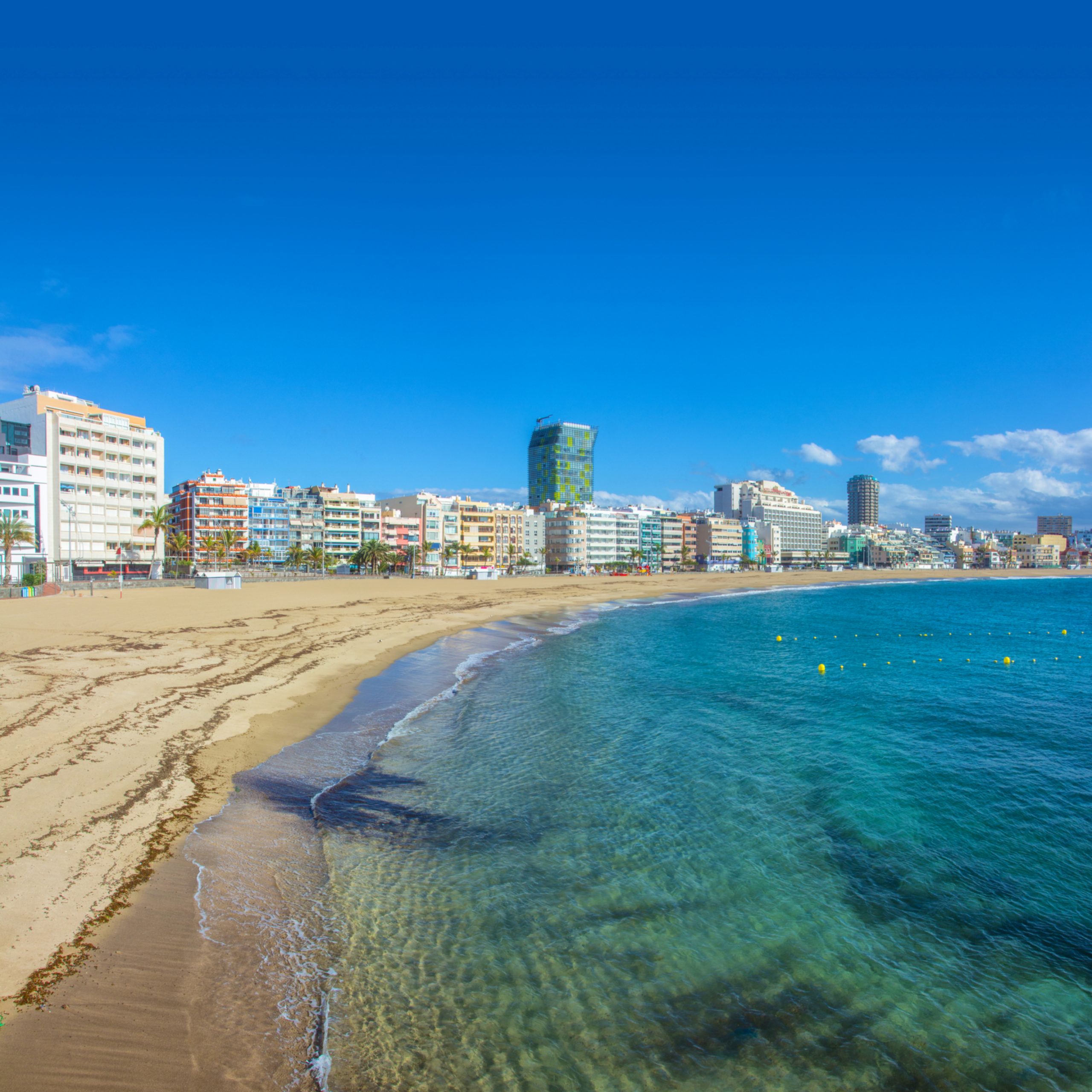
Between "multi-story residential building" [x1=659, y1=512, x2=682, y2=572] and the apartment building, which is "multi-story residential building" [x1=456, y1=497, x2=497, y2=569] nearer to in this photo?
the apartment building

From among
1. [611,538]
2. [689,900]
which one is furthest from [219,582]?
[611,538]

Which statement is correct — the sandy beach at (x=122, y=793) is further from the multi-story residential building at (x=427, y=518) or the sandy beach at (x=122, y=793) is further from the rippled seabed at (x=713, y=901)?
the multi-story residential building at (x=427, y=518)

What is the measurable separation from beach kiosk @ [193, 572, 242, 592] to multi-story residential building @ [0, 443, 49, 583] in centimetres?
1469

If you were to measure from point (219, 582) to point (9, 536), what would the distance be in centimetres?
2010

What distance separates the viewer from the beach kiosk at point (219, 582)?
6397 centimetres

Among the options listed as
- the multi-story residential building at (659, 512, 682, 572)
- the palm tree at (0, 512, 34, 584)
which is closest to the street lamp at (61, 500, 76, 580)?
the palm tree at (0, 512, 34, 584)

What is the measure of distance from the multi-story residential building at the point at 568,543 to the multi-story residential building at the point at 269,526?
200 feet

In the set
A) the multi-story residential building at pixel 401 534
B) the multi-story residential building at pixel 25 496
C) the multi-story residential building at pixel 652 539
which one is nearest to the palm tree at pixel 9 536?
the multi-story residential building at pixel 25 496

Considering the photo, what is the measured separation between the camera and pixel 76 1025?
245 inches

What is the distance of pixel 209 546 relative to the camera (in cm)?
10656

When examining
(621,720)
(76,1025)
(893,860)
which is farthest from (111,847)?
(621,720)

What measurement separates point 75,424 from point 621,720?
8689 centimetres

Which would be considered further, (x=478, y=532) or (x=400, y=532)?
(x=478, y=532)

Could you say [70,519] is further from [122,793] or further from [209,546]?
[122,793]
